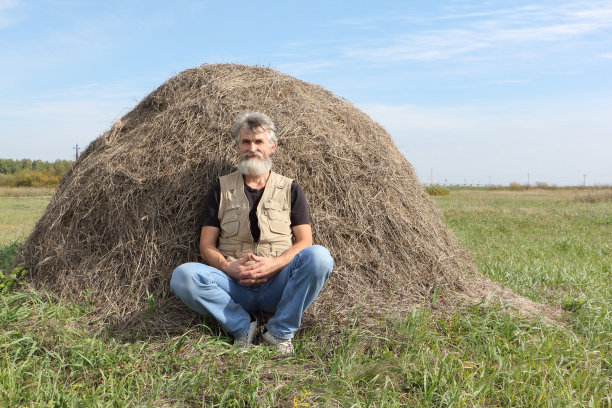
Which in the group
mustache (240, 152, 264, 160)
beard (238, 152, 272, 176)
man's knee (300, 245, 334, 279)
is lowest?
man's knee (300, 245, 334, 279)

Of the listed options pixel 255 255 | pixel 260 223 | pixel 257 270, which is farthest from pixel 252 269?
pixel 260 223

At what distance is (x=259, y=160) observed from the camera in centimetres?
400

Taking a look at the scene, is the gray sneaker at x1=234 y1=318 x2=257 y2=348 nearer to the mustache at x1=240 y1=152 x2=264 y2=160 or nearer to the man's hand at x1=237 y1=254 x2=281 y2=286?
the man's hand at x1=237 y1=254 x2=281 y2=286

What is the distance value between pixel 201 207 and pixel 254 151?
85cm

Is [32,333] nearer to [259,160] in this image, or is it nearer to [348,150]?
[259,160]

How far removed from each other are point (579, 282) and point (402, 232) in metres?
3.08

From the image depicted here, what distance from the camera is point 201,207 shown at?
4.46m

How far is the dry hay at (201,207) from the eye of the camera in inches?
167

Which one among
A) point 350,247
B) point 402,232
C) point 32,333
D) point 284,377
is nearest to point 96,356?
point 32,333

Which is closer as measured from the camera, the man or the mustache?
the man

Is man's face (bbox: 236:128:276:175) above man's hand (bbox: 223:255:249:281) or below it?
above

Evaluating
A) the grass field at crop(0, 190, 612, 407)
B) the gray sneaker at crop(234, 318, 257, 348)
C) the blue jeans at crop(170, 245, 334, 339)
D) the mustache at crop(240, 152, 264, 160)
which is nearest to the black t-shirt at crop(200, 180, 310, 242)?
the mustache at crop(240, 152, 264, 160)

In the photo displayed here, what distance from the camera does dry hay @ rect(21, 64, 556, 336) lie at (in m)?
4.25

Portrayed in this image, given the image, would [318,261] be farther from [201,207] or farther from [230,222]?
[201,207]
